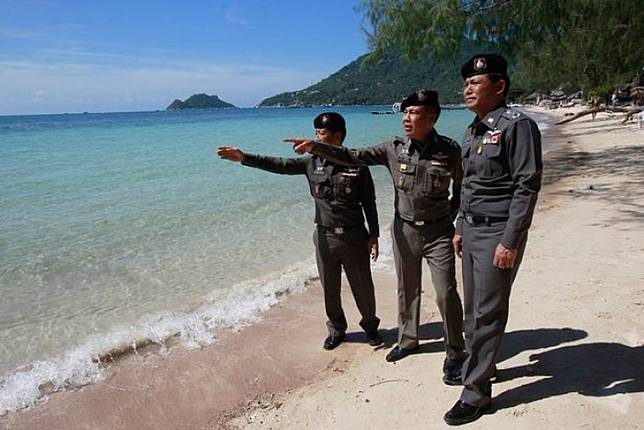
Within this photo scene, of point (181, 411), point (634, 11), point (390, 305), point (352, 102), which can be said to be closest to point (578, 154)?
point (634, 11)

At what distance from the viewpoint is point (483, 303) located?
2.81 m

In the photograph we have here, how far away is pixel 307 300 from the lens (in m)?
5.59

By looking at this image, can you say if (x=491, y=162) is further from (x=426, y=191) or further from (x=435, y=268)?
(x=435, y=268)

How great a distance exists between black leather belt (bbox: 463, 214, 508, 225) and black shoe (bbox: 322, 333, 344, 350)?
6.30 feet

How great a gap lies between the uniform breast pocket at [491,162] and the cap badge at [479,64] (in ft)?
1.44

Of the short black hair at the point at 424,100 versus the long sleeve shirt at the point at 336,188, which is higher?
the short black hair at the point at 424,100

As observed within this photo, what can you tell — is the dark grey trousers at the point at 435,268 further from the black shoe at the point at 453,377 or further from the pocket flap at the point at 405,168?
the pocket flap at the point at 405,168

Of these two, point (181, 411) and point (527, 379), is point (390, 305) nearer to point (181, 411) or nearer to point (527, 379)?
point (527, 379)

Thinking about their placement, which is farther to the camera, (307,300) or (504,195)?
(307,300)

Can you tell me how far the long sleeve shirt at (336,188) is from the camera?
→ 12.5 ft

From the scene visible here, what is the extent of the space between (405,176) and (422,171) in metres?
0.14

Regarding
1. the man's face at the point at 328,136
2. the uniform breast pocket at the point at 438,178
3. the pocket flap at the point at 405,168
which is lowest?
the uniform breast pocket at the point at 438,178

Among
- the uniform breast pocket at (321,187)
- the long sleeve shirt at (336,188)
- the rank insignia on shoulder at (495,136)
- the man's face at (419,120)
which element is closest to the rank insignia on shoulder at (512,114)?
the rank insignia on shoulder at (495,136)

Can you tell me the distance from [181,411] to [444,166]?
2.60m
